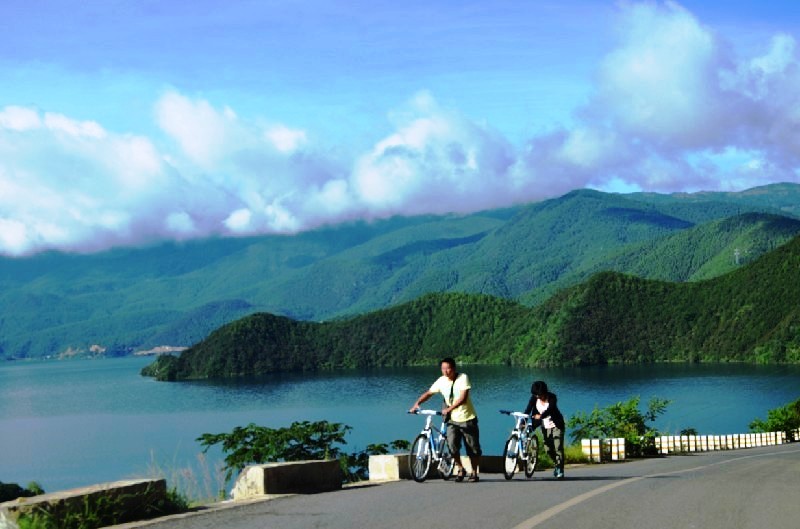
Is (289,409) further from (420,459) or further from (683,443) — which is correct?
(420,459)

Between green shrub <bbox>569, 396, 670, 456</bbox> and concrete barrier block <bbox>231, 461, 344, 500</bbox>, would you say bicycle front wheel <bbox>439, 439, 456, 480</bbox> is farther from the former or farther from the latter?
green shrub <bbox>569, 396, 670, 456</bbox>

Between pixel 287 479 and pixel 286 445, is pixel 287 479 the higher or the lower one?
the higher one

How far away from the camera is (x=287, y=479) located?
14594mm

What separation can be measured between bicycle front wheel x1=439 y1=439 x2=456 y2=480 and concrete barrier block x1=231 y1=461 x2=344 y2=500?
7.36ft

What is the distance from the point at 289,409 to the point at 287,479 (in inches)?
4851

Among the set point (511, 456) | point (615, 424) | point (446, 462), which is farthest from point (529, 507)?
point (615, 424)

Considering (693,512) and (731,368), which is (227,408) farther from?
(693,512)

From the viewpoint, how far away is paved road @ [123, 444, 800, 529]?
1145 centimetres

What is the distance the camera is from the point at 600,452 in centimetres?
2878

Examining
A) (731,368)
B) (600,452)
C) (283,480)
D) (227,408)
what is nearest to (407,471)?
(283,480)

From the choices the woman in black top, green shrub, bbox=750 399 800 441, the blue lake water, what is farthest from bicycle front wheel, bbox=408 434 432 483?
green shrub, bbox=750 399 800 441

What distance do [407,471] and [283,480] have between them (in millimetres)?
4029

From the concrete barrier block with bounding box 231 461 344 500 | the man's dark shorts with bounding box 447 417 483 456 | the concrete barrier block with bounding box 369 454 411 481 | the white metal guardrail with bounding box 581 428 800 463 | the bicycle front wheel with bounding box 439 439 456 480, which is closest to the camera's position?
the concrete barrier block with bounding box 231 461 344 500

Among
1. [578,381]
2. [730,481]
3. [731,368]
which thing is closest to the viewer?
[730,481]
